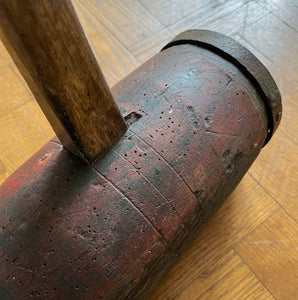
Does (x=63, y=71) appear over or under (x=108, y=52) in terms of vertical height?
over

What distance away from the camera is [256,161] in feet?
5.81

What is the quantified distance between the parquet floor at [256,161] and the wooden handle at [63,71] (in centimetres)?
83

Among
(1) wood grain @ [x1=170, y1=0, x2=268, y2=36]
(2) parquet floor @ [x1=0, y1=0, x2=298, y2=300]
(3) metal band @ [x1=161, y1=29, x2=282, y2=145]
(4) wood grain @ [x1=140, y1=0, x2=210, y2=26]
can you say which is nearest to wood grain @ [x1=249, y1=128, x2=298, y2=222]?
(2) parquet floor @ [x1=0, y1=0, x2=298, y2=300]

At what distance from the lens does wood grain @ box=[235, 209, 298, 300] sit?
4.83ft

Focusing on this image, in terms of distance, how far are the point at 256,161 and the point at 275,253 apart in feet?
1.54

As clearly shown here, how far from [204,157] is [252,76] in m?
0.38

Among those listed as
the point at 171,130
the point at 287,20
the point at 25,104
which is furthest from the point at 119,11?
the point at 171,130

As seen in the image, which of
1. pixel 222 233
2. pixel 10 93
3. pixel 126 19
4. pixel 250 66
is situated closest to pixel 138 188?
pixel 250 66

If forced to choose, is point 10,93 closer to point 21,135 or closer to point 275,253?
point 21,135

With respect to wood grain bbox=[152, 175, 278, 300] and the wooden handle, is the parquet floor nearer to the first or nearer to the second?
wood grain bbox=[152, 175, 278, 300]

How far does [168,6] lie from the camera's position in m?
2.37

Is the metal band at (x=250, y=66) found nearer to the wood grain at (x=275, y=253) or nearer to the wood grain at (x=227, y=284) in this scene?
the wood grain at (x=275, y=253)

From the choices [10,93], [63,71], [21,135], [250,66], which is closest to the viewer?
[63,71]

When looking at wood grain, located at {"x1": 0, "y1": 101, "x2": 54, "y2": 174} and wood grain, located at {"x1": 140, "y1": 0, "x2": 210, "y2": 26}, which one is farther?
wood grain, located at {"x1": 140, "y1": 0, "x2": 210, "y2": 26}
